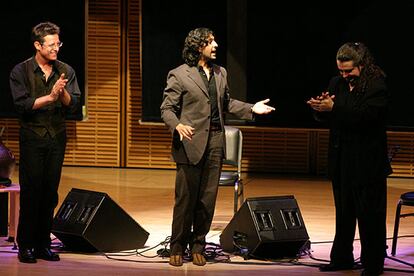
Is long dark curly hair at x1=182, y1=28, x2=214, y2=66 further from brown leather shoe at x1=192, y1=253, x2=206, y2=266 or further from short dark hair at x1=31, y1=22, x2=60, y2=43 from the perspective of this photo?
brown leather shoe at x1=192, y1=253, x2=206, y2=266

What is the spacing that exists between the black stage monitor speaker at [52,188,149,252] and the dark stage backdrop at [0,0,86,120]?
12.4 ft

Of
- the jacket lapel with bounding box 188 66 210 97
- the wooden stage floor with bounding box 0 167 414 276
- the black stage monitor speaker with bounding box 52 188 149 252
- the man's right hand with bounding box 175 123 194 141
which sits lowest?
the wooden stage floor with bounding box 0 167 414 276

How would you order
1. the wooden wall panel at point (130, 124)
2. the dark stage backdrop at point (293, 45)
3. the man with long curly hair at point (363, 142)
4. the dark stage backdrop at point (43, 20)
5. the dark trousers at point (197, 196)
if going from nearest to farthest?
the man with long curly hair at point (363, 142), the dark trousers at point (197, 196), the dark stage backdrop at point (293, 45), the dark stage backdrop at point (43, 20), the wooden wall panel at point (130, 124)

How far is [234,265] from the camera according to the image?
257 inches

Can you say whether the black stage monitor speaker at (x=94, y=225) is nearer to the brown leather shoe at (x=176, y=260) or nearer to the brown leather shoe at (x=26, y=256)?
the brown leather shoe at (x=26, y=256)

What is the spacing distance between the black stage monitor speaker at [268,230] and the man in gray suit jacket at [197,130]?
1.01 feet

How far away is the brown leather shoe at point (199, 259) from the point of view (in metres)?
6.53

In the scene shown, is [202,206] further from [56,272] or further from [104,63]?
[104,63]

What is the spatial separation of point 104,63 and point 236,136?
3224 mm

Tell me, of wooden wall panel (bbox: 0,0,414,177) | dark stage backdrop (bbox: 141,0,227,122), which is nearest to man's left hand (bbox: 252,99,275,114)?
dark stage backdrop (bbox: 141,0,227,122)

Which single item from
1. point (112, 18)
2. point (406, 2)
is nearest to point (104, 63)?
point (112, 18)

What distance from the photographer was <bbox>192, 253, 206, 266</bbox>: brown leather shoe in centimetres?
653

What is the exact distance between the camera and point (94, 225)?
6727mm

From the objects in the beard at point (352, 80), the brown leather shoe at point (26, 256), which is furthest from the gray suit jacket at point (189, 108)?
the brown leather shoe at point (26, 256)
